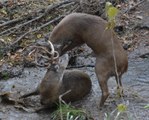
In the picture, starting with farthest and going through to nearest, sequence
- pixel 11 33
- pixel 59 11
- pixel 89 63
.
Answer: pixel 59 11
pixel 11 33
pixel 89 63

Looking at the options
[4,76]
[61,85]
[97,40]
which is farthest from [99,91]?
[4,76]

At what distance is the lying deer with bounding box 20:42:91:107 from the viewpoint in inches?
222

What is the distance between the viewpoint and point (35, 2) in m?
9.19

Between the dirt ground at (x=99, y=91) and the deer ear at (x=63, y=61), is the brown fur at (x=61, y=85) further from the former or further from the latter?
the dirt ground at (x=99, y=91)

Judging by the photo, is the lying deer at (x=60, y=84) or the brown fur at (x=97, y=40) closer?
the brown fur at (x=97, y=40)

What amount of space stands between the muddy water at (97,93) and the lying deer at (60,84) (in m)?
0.11

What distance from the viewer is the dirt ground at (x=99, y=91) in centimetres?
559

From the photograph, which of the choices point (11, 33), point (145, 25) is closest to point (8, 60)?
point (11, 33)

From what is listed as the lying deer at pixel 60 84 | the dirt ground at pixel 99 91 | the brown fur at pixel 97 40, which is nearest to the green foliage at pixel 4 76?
the dirt ground at pixel 99 91

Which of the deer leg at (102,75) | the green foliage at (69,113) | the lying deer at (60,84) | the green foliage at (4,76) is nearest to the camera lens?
the green foliage at (69,113)

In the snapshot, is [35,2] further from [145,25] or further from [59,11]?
[145,25]

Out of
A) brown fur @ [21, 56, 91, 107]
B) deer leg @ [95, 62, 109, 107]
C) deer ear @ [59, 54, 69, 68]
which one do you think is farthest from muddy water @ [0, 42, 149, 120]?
deer ear @ [59, 54, 69, 68]

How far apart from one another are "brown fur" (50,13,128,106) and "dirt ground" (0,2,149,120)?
0.28 metres

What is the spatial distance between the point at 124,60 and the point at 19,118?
131 centimetres
